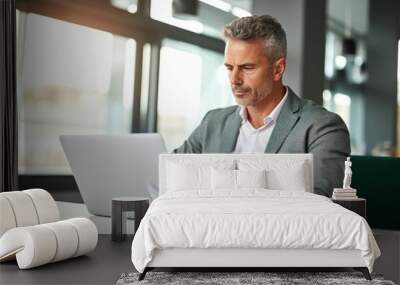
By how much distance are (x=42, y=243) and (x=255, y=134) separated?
7.03 feet

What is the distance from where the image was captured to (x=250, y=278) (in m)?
3.51

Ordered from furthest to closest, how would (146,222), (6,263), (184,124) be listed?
(184,124) → (6,263) → (146,222)

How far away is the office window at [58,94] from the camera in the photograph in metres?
7.48

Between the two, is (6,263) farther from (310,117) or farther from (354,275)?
(310,117)

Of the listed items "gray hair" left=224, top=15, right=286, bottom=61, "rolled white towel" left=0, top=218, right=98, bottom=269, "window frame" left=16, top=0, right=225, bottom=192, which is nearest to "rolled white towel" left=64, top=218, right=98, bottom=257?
"rolled white towel" left=0, top=218, right=98, bottom=269

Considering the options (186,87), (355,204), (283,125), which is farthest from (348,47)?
(355,204)

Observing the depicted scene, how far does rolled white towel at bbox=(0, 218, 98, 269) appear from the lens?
3.77 meters

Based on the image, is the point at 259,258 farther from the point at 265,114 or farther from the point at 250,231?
the point at 265,114

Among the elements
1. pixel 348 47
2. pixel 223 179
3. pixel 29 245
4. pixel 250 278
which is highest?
pixel 348 47

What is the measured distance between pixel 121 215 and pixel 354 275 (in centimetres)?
192

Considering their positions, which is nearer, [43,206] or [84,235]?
[84,235]

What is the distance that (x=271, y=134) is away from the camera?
5.14 m

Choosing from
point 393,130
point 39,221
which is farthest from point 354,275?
point 393,130

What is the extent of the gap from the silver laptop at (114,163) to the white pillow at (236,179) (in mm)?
509
